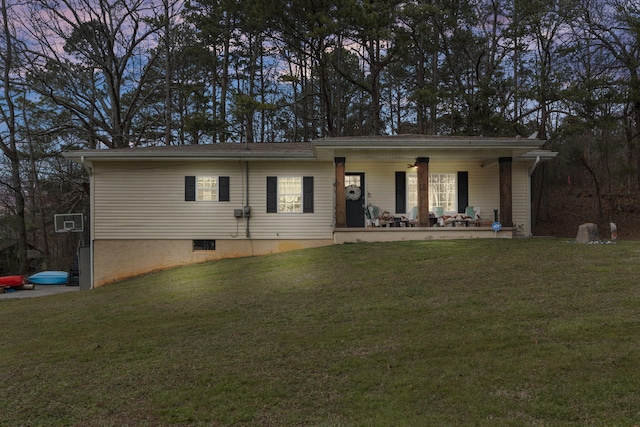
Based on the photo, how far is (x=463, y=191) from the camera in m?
13.4

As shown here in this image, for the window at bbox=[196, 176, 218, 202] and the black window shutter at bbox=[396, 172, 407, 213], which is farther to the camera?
the black window shutter at bbox=[396, 172, 407, 213]

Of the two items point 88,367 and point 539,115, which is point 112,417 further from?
point 539,115

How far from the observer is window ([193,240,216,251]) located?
13062mm

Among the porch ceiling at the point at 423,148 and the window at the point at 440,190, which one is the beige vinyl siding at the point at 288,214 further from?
the window at the point at 440,190

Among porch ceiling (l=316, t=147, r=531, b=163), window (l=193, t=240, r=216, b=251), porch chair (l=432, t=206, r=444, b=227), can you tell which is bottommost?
window (l=193, t=240, r=216, b=251)

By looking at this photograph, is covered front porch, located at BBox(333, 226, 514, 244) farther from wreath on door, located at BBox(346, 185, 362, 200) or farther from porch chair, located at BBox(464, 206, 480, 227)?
wreath on door, located at BBox(346, 185, 362, 200)

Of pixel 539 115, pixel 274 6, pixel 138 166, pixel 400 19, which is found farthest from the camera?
pixel 539 115

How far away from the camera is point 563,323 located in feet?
15.7

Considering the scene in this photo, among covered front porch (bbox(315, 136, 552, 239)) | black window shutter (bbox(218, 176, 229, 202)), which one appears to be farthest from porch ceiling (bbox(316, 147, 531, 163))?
black window shutter (bbox(218, 176, 229, 202))

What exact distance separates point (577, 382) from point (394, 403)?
1433 millimetres

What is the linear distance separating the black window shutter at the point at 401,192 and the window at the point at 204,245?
559 centimetres

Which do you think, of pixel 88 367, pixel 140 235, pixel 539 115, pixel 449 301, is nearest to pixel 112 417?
pixel 88 367

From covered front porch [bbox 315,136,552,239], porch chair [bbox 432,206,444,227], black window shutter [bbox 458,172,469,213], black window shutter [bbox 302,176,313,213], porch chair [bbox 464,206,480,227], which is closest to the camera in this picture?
covered front porch [bbox 315,136,552,239]

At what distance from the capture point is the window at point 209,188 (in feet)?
42.6
